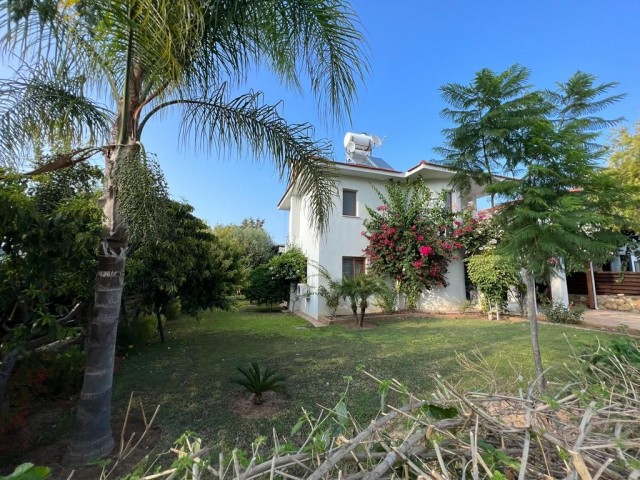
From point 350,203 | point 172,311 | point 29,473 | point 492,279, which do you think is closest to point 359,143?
point 350,203

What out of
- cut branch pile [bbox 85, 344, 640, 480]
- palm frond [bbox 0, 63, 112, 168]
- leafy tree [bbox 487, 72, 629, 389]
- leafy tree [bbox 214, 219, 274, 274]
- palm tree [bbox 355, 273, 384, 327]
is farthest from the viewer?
leafy tree [bbox 214, 219, 274, 274]

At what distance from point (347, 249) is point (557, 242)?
8900 mm

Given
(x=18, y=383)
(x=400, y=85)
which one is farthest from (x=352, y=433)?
(x=400, y=85)

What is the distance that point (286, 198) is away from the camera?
1803 cm

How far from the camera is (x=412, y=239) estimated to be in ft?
39.2

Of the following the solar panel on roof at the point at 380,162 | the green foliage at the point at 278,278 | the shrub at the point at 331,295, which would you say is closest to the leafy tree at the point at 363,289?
the shrub at the point at 331,295

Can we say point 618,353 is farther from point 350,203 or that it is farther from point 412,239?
point 350,203

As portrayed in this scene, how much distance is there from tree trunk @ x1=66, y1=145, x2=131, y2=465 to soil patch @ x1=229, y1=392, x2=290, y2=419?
1519 mm

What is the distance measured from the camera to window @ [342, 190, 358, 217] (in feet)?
43.1

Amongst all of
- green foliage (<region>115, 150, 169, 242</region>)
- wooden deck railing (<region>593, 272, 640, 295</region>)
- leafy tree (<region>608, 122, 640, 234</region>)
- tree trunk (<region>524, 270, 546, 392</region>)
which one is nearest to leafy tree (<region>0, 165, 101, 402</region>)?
green foliage (<region>115, 150, 169, 242</region>)

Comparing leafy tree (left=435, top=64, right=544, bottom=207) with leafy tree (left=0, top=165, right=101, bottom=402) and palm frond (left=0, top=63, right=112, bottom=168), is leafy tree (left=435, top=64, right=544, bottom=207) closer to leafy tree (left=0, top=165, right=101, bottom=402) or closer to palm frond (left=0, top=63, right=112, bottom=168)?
palm frond (left=0, top=63, right=112, bottom=168)

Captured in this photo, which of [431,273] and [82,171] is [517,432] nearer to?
[82,171]

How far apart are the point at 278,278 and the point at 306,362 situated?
8.83 m

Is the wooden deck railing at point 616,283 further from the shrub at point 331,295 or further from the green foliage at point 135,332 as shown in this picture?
the green foliage at point 135,332
